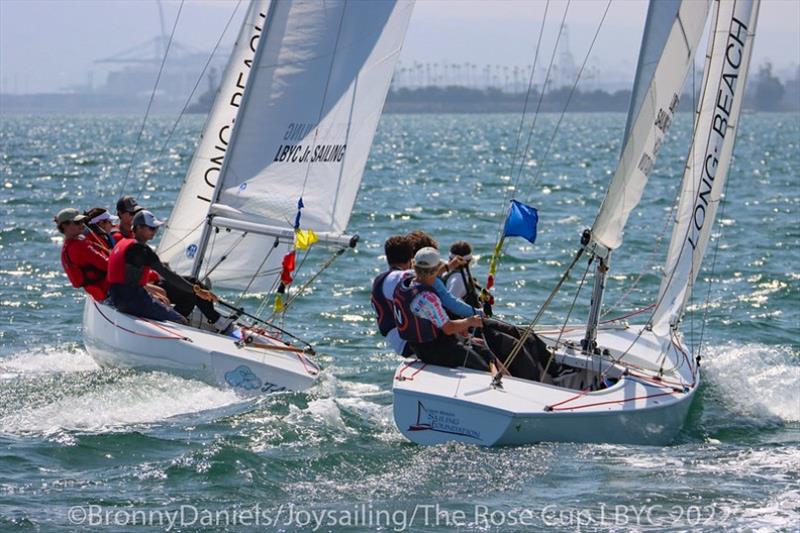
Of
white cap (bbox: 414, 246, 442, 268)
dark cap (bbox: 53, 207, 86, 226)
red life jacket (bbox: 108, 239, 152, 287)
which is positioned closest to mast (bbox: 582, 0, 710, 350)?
white cap (bbox: 414, 246, 442, 268)

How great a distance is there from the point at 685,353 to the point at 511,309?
408 cm

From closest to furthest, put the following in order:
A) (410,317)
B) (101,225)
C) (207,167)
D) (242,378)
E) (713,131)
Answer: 1. (410,317)
2. (713,131)
3. (242,378)
4. (101,225)
5. (207,167)

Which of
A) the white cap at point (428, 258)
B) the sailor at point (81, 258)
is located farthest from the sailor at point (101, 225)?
the white cap at point (428, 258)

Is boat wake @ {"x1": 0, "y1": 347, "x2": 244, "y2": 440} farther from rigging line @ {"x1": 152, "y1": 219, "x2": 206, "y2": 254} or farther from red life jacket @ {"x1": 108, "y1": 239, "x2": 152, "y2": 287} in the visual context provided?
rigging line @ {"x1": 152, "y1": 219, "x2": 206, "y2": 254}

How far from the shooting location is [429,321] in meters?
7.70

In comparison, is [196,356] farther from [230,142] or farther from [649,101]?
[649,101]

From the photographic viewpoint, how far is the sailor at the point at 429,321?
7.54 meters

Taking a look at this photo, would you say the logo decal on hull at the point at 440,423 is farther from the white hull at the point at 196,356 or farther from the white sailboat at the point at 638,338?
the white hull at the point at 196,356

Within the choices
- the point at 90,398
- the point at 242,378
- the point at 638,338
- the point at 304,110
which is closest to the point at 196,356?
the point at 242,378

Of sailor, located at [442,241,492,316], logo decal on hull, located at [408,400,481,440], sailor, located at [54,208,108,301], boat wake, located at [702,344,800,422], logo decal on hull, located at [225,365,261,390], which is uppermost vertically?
sailor, located at [442,241,492,316]

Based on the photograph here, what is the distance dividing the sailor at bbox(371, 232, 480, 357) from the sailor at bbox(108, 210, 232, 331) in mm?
1685

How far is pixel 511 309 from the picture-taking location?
13180mm

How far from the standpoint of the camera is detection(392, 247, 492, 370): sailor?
24.7 ft

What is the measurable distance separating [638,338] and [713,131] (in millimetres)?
1527
